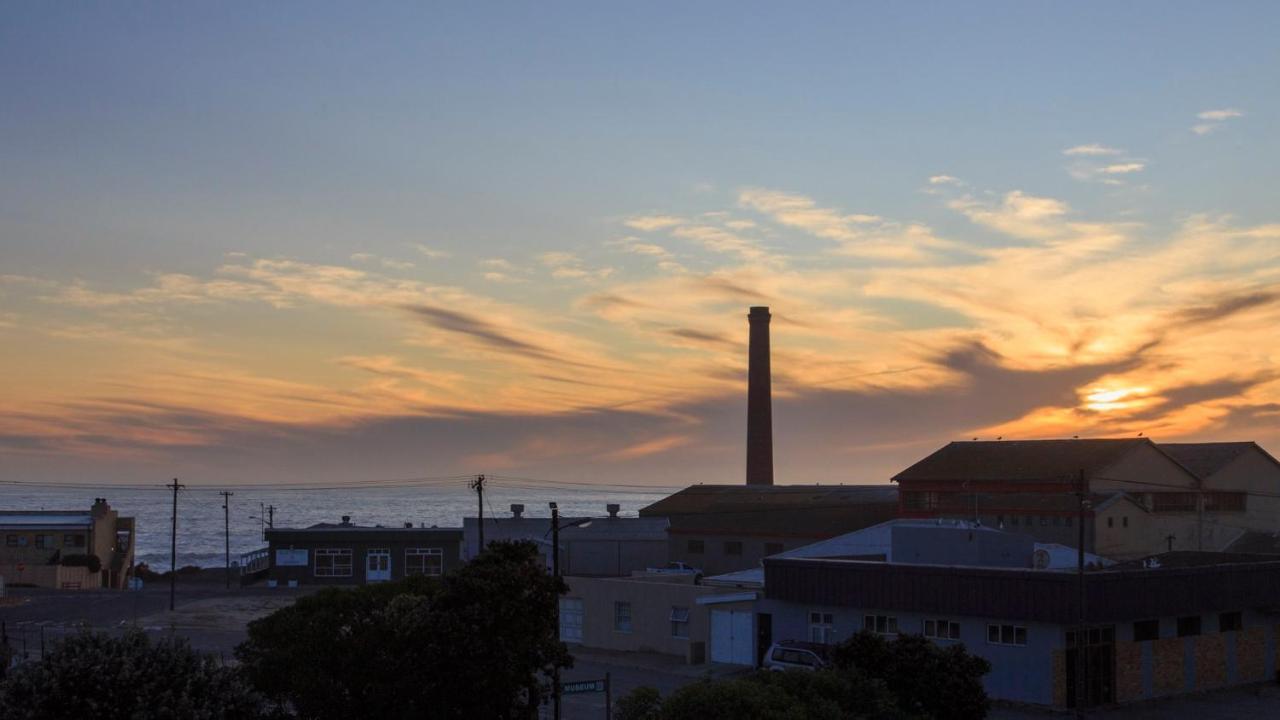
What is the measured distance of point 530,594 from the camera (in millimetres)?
27969

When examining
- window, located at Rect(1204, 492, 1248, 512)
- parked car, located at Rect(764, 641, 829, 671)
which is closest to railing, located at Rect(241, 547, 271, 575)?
parked car, located at Rect(764, 641, 829, 671)

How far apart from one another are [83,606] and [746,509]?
49.9 meters

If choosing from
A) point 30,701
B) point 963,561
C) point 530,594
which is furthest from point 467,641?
point 963,561

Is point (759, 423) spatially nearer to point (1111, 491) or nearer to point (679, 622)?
point (1111, 491)

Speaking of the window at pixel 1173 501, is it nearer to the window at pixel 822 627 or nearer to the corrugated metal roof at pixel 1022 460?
the corrugated metal roof at pixel 1022 460

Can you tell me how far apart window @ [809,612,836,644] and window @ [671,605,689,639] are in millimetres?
7664

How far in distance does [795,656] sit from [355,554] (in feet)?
193

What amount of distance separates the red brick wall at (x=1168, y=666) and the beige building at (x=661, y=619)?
16561mm

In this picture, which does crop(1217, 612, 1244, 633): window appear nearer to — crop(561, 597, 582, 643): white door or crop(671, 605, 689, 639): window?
crop(671, 605, 689, 639): window

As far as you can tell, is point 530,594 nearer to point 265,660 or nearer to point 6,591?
point 265,660

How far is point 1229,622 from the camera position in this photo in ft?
167

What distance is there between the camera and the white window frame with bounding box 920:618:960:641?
47094 millimetres

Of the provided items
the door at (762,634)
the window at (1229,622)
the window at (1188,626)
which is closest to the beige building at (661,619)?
the door at (762,634)

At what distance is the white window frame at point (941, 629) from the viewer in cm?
4709
